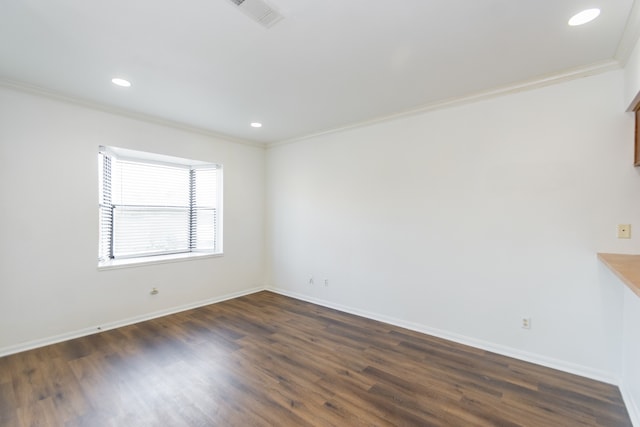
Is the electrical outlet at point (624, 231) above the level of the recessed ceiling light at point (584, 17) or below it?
below

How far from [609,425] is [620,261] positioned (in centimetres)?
110

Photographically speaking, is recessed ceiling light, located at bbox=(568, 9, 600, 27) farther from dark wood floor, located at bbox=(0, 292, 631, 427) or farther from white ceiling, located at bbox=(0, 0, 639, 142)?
dark wood floor, located at bbox=(0, 292, 631, 427)

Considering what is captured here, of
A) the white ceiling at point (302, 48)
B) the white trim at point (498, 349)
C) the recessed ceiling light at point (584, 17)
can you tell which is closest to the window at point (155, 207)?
the white ceiling at point (302, 48)

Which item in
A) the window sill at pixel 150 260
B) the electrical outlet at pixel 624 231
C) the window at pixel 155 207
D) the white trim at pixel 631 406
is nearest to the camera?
the white trim at pixel 631 406

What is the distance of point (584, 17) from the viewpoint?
184 cm

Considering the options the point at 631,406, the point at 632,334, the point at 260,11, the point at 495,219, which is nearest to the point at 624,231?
the point at 632,334

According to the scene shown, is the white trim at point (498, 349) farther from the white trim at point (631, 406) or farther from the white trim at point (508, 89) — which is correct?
the white trim at point (508, 89)

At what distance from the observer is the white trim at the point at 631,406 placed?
1876 millimetres

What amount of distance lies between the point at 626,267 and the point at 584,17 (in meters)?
1.63

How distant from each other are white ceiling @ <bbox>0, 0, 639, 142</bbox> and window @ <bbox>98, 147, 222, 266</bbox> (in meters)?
1.00

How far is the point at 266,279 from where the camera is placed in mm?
5312

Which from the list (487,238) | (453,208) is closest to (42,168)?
(453,208)

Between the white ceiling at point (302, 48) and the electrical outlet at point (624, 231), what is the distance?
1.32 m

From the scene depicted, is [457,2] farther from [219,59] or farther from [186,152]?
[186,152]
